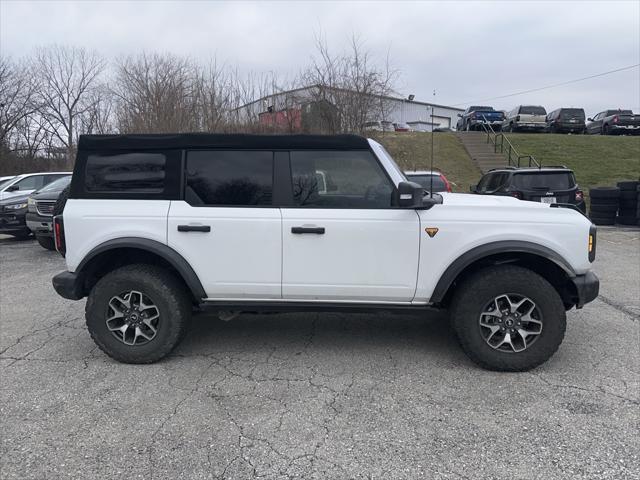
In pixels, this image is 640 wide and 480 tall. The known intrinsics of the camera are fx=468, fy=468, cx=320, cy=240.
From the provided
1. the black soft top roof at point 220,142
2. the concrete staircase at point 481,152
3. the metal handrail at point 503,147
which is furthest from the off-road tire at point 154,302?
the concrete staircase at point 481,152

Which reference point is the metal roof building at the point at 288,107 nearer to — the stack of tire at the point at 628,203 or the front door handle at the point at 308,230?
the stack of tire at the point at 628,203

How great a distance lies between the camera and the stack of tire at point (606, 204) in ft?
42.4

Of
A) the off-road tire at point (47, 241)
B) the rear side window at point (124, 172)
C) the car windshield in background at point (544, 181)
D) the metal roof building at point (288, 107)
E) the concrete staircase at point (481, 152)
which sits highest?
the metal roof building at point (288, 107)

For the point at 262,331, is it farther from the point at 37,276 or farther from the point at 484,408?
Result: the point at 37,276

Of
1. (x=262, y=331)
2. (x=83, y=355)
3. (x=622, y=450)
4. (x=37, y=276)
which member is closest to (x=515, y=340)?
(x=622, y=450)

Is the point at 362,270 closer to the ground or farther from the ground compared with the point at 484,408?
farther from the ground

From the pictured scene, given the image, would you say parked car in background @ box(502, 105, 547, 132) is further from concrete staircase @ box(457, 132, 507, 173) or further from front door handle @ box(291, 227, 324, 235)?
front door handle @ box(291, 227, 324, 235)

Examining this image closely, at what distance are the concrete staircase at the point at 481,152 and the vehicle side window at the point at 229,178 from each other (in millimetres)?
20497

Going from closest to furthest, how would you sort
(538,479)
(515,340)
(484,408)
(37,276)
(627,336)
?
1. (538,479)
2. (484,408)
3. (515,340)
4. (627,336)
5. (37,276)

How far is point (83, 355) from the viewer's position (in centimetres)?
429

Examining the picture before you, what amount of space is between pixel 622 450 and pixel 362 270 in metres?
2.03

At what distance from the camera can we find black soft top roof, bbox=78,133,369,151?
389 centimetres

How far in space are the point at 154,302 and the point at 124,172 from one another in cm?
113

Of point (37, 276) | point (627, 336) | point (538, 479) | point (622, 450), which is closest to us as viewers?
point (538, 479)
